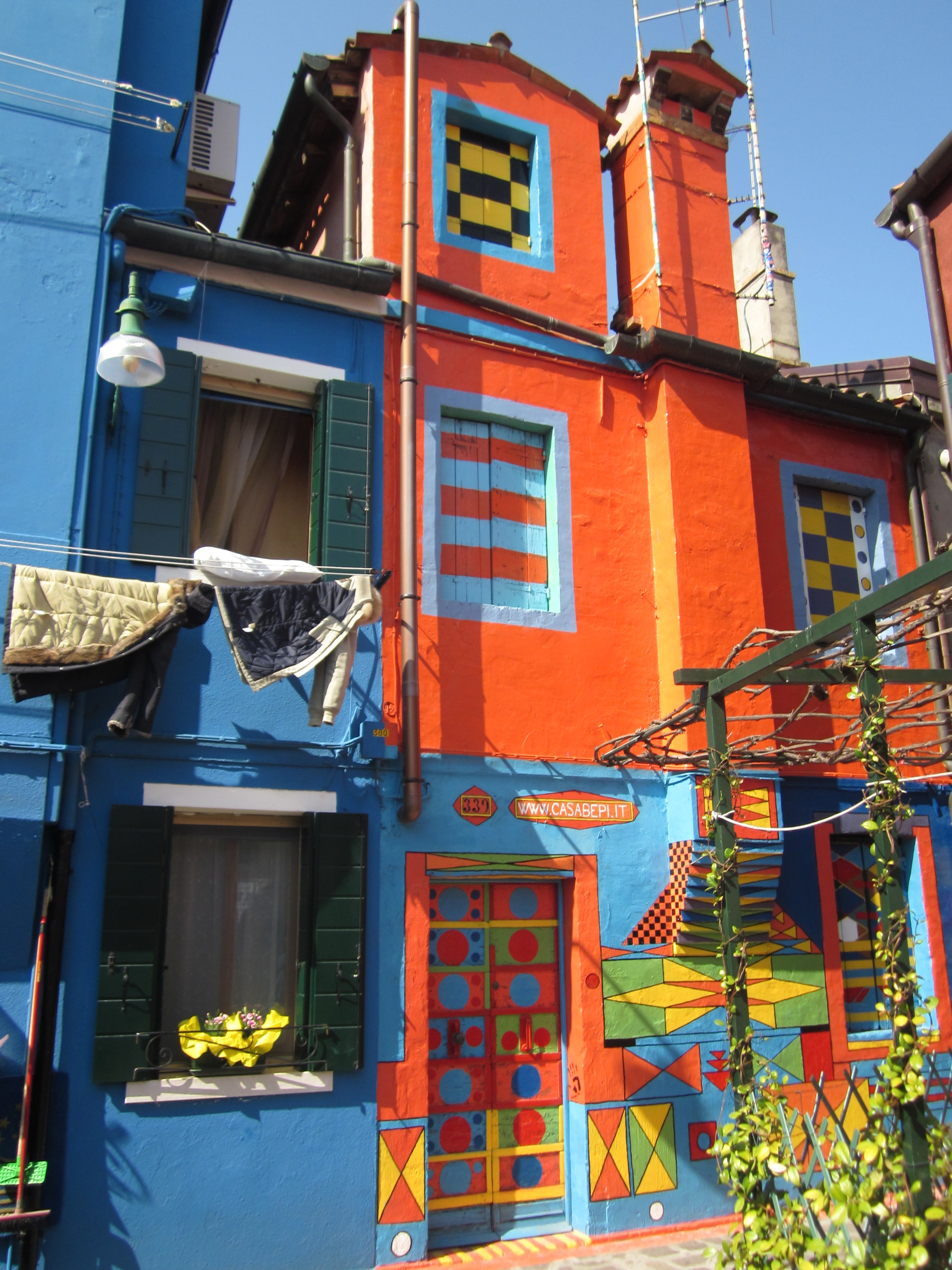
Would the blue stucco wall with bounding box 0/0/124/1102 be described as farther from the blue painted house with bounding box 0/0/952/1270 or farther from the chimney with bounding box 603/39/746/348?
the chimney with bounding box 603/39/746/348

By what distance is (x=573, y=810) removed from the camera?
8242mm

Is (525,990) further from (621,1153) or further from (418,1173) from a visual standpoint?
(418,1173)

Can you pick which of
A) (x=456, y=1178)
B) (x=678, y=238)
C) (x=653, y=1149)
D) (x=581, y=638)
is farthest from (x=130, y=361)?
(x=653, y=1149)

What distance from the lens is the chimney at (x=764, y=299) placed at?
12469 mm

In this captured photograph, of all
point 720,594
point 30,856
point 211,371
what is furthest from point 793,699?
point 30,856

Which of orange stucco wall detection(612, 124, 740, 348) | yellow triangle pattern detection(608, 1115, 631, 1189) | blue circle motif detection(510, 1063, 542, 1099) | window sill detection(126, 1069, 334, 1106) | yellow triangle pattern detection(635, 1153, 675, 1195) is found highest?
orange stucco wall detection(612, 124, 740, 348)

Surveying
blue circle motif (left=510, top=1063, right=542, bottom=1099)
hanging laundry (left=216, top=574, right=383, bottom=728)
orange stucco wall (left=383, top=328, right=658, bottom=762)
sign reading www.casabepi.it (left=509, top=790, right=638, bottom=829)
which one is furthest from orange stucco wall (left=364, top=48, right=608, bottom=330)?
blue circle motif (left=510, top=1063, right=542, bottom=1099)

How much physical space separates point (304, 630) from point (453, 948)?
272 centimetres

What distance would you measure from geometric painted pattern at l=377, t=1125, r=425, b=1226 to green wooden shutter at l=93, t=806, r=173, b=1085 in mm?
1730

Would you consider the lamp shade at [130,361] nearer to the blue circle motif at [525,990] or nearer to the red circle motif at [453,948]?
the red circle motif at [453,948]

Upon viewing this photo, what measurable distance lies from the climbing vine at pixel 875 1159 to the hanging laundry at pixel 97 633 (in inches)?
157

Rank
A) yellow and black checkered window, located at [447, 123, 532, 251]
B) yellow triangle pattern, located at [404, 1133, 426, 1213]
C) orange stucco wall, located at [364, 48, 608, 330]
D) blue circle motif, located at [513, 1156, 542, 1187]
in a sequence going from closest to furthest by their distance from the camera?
yellow triangle pattern, located at [404, 1133, 426, 1213] < blue circle motif, located at [513, 1156, 542, 1187] < orange stucco wall, located at [364, 48, 608, 330] < yellow and black checkered window, located at [447, 123, 532, 251]

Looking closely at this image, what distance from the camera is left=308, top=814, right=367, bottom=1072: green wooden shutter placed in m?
6.91

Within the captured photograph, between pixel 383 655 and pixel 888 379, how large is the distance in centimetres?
688
